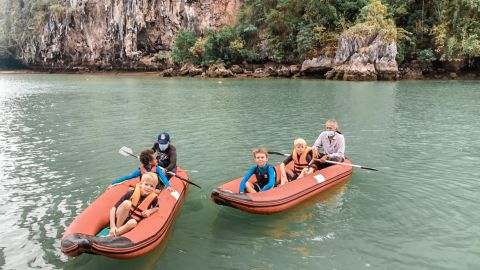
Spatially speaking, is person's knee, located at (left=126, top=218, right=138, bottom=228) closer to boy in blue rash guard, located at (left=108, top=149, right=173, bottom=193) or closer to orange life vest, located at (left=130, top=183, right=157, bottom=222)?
orange life vest, located at (left=130, top=183, right=157, bottom=222)

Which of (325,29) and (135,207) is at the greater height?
(325,29)

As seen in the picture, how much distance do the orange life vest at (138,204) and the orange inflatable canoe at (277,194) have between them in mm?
1100

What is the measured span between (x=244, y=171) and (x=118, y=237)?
4780mm

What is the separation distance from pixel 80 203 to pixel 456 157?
9123mm

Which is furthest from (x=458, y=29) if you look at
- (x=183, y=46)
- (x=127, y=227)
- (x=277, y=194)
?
(x=127, y=227)

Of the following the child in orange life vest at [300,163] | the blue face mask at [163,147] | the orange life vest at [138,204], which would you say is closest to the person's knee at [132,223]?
the orange life vest at [138,204]

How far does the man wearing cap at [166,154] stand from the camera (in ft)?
25.5

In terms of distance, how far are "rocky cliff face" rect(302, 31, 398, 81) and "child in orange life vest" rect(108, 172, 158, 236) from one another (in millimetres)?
32028

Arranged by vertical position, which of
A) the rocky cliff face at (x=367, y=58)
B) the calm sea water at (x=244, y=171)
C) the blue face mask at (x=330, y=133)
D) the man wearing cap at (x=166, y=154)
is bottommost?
the calm sea water at (x=244, y=171)

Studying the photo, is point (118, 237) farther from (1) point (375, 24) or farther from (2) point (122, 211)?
(1) point (375, 24)

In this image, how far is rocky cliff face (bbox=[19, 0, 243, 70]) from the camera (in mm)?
51031

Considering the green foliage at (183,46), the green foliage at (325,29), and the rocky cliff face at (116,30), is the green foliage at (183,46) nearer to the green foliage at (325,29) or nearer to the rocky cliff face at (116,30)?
the green foliage at (325,29)

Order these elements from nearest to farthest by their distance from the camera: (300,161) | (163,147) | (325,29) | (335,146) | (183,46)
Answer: (163,147) → (300,161) → (335,146) → (325,29) → (183,46)

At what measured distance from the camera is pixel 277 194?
6.74 m
